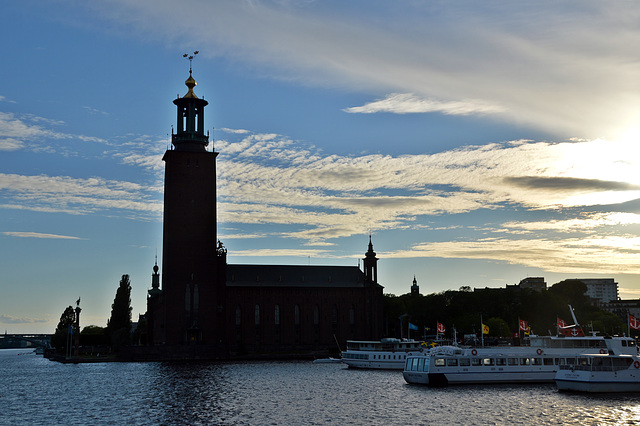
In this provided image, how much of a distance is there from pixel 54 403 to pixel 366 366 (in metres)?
56.2

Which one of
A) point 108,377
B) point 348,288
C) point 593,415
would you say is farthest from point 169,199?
point 593,415

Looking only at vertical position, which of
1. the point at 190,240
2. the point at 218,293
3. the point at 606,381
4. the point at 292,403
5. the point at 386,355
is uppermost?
the point at 190,240

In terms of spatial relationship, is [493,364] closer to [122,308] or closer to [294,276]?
[294,276]

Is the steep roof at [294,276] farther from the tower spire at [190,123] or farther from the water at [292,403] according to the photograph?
the water at [292,403]

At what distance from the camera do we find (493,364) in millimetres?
77812

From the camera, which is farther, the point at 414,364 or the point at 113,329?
the point at 113,329

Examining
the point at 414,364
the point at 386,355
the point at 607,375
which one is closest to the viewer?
the point at 607,375

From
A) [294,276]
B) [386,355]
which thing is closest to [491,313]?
[294,276]

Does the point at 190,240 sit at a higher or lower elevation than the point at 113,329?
higher

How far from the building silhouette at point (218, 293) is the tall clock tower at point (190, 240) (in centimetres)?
20

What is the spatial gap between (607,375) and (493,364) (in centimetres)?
1339

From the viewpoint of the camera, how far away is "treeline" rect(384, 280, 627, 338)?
6993 inches

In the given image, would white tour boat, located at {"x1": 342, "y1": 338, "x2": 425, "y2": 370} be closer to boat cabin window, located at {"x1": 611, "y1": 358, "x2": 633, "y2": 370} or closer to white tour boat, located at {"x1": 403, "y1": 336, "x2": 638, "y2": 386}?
white tour boat, located at {"x1": 403, "y1": 336, "x2": 638, "y2": 386}

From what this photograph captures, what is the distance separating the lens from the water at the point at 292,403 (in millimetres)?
54156
